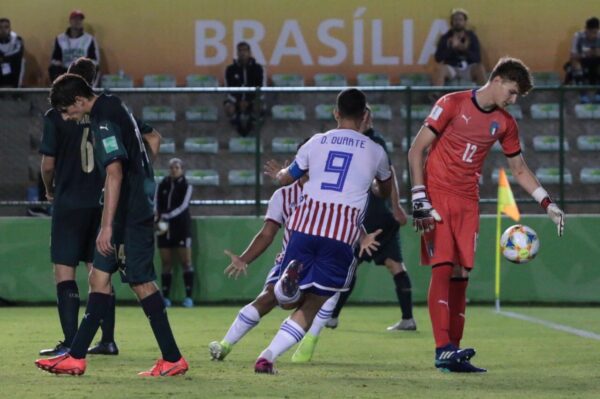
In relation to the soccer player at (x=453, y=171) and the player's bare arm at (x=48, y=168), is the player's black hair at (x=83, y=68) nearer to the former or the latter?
the player's bare arm at (x=48, y=168)

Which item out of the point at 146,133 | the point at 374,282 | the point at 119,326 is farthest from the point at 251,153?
the point at 146,133

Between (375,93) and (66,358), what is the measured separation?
9.34 meters

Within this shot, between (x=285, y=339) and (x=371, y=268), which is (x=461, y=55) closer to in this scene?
(x=371, y=268)

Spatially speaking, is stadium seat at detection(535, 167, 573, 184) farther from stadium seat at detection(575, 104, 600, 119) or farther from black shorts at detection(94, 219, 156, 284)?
black shorts at detection(94, 219, 156, 284)

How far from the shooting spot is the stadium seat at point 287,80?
2094cm

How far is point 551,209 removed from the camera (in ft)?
30.5

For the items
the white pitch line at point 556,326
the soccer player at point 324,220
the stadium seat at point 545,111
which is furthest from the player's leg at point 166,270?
the soccer player at point 324,220

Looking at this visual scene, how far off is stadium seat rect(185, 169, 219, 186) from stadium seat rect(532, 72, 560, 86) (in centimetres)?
624

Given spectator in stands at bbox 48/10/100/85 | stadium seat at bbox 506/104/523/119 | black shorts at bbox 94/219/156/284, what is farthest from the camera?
spectator in stands at bbox 48/10/100/85

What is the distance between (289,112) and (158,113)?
1.69 metres

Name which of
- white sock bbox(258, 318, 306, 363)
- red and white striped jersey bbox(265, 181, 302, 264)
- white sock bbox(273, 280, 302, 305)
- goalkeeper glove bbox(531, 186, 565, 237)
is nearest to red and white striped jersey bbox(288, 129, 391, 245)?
white sock bbox(273, 280, 302, 305)

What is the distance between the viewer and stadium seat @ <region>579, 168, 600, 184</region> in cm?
1686

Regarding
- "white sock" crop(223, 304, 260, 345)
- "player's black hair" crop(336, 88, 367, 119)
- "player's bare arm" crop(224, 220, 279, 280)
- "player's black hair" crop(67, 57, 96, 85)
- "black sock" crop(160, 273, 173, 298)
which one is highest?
"player's black hair" crop(67, 57, 96, 85)

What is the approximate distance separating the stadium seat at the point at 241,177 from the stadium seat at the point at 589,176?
4.23 m
